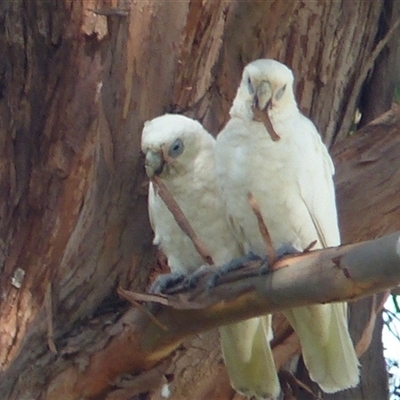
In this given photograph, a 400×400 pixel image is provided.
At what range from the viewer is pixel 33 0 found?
207 centimetres

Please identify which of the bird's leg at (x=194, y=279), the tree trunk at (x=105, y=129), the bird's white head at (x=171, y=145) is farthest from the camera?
the tree trunk at (x=105, y=129)

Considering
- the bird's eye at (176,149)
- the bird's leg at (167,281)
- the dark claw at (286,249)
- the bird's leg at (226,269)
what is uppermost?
the bird's eye at (176,149)

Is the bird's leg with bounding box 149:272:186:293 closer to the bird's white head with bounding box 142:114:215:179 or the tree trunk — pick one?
the tree trunk

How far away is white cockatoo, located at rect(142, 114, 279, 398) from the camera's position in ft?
5.94

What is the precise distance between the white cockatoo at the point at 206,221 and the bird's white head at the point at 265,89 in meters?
0.14

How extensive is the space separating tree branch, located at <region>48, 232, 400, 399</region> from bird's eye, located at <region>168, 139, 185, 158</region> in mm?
293

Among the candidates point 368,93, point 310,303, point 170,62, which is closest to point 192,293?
point 310,303

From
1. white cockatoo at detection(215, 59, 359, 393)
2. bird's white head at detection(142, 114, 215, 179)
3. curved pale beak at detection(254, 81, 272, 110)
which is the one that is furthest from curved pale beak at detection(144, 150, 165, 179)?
curved pale beak at detection(254, 81, 272, 110)

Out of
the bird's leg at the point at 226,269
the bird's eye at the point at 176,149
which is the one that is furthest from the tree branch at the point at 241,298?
the bird's eye at the point at 176,149

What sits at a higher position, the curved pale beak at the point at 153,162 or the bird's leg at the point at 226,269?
the curved pale beak at the point at 153,162

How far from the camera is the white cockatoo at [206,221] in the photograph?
1.81 metres

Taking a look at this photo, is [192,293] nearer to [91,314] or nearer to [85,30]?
[91,314]

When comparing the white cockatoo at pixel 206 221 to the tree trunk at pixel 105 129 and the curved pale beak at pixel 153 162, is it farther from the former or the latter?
the tree trunk at pixel 105 129

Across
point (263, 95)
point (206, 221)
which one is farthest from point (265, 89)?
point (206, 221)
